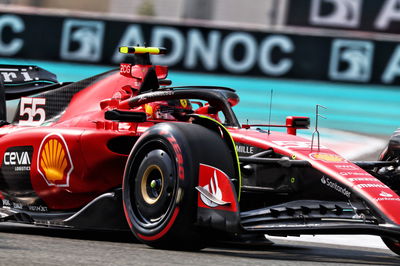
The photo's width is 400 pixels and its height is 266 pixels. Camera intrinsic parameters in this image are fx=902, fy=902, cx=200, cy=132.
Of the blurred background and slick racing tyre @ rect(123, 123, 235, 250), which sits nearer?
slick racing tyre @ rect(123, 123, 235, 250)

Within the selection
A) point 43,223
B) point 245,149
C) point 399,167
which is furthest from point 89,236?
point 399,167

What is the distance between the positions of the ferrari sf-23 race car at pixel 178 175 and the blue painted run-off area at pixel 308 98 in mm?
12014

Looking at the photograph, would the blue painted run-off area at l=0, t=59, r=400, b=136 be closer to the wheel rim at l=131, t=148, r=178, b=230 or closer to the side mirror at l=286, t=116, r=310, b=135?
the side mirror at l=286, t=116, r=310, b=135

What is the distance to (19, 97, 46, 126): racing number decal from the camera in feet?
27.4

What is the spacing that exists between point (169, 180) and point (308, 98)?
14.6 meters

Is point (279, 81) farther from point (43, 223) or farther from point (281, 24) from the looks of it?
point (43, 223)

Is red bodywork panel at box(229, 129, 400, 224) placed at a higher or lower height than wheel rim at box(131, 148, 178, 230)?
higher

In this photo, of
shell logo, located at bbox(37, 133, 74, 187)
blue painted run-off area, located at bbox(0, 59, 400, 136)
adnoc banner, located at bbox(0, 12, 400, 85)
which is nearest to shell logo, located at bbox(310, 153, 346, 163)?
shell logo, located at bbox(37, 133, 74, 187)

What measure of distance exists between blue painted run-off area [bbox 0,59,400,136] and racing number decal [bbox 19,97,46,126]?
37.2 ft

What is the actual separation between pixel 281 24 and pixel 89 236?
17096 mm

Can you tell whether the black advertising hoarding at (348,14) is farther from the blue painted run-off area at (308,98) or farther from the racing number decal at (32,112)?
the racing number decal at (32,112)

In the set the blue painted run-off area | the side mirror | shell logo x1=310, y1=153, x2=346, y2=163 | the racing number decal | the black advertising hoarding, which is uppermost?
the black advertising hoarding

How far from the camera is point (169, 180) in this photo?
6.09 metres

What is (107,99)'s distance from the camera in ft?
25.6
